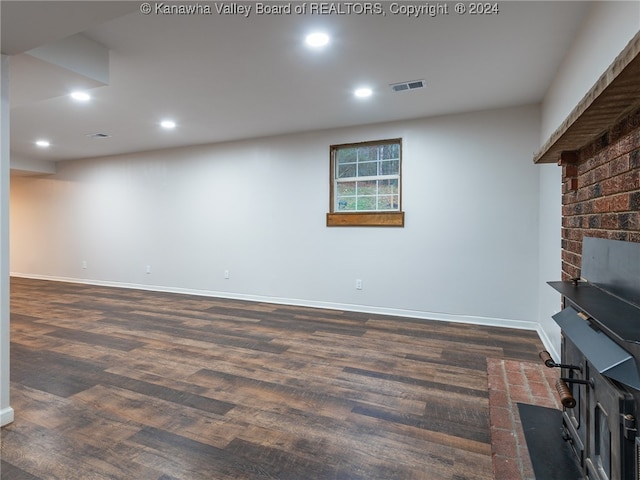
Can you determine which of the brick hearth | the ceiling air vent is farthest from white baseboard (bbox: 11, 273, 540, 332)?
the ceiling air vent

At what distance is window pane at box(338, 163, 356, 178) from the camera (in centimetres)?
459

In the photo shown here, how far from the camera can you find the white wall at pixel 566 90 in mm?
1607

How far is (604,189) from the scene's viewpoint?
160cm

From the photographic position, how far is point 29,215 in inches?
291

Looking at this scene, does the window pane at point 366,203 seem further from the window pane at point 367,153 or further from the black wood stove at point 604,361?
the black wood stove at point 604,361

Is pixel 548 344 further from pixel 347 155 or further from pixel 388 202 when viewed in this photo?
pixel 347 155

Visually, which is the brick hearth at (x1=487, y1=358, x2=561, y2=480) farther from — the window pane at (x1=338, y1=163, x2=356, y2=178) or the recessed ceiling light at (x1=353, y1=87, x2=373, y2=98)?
the window pane at (x1=338, y1=163, x2=356, y2=178)

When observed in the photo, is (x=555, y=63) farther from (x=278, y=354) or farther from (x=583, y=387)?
(x=278, y=354)

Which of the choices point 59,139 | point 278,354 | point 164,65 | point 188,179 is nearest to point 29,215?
point 59,139

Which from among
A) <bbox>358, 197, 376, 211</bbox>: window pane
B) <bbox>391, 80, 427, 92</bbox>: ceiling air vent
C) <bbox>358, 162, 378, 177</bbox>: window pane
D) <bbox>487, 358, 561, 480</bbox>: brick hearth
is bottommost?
<bbox>487, 358, 561, 480</bbox>: brick hearth

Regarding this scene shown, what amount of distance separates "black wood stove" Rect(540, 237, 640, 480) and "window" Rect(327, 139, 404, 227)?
8.87 ft

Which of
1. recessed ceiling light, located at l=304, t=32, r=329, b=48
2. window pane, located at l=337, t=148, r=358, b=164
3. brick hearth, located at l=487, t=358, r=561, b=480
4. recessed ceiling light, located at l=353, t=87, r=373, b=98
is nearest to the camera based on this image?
brick hearth, located at l=487, t=358, r=561, b=480

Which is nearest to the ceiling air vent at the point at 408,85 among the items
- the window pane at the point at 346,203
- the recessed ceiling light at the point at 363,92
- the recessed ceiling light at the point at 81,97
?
the recessed ceiling light at the point at 363,92

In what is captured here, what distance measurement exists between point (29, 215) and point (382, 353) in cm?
817
